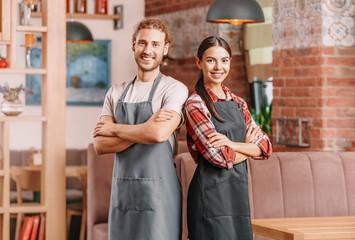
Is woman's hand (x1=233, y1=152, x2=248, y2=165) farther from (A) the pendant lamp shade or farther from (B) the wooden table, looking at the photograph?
(A) the pendant lamp shade

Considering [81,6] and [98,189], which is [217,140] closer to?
[98,189]

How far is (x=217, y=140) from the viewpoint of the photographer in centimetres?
289

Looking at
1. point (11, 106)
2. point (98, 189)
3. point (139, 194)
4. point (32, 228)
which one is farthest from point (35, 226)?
point (139, 194)

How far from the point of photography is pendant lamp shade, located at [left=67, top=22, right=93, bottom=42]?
270 inches

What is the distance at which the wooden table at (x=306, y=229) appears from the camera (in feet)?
9.91

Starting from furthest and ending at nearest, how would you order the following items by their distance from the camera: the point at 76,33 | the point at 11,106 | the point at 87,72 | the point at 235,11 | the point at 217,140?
1. the point at 87,72
2. the point at 76,33
3. the point at 11,106
4. the point at 235,11
5. the point at 217,140

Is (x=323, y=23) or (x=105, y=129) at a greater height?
(x=323, y=23)

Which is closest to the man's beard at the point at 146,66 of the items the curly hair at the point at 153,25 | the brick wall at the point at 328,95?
the curly hair at the point at 153,25

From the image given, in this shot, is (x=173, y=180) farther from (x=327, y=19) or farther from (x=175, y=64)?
(x=175, y=64)

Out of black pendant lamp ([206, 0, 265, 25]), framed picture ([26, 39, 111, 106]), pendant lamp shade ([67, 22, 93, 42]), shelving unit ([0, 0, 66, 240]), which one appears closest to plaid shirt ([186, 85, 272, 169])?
black pendant lamp ([206, 0, 265, 25])

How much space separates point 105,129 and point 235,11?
202cm

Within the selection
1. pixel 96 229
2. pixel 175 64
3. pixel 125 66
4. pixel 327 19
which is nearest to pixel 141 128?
pixel 96 229

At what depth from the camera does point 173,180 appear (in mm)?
2865

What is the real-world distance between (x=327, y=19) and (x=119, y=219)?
292cm
